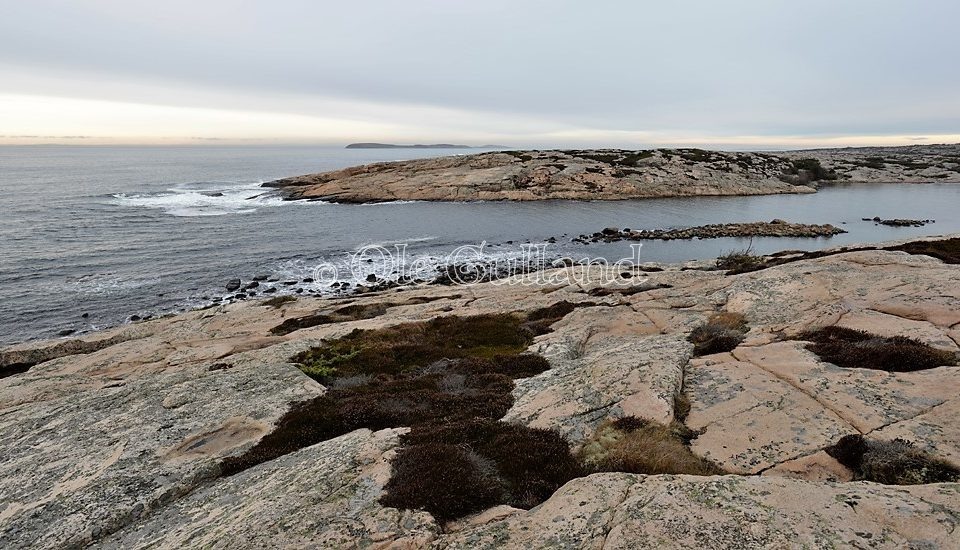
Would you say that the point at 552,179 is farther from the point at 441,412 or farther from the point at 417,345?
the point at 441,412

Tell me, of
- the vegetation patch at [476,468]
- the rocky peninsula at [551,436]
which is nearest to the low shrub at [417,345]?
the rocky peninsula at [551,436]

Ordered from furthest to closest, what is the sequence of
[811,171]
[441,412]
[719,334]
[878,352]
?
[811,171]
[719,334]
[441,412]
[878,352]

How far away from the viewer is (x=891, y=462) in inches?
322

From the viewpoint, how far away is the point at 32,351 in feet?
93.0

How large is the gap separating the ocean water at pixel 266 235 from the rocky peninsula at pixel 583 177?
774 cm

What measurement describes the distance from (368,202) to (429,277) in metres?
60.3

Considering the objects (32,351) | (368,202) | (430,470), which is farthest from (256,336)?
(368,202)

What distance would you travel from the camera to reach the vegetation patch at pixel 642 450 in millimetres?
9094

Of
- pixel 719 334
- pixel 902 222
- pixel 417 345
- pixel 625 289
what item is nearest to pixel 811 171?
pixel 902 222

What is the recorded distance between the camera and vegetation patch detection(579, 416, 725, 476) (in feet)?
29.8

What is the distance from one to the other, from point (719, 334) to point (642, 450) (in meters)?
8.80

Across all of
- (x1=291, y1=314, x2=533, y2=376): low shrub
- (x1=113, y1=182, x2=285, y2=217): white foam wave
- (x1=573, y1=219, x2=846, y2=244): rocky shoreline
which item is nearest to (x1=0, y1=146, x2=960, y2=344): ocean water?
(x1=113, y1=182, x2=285, y2=217): white foam wave

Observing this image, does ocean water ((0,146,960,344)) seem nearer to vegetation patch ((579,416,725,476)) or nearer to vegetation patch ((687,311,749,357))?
vegetation patch ((687,311,749,357))

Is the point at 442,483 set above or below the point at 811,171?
below
